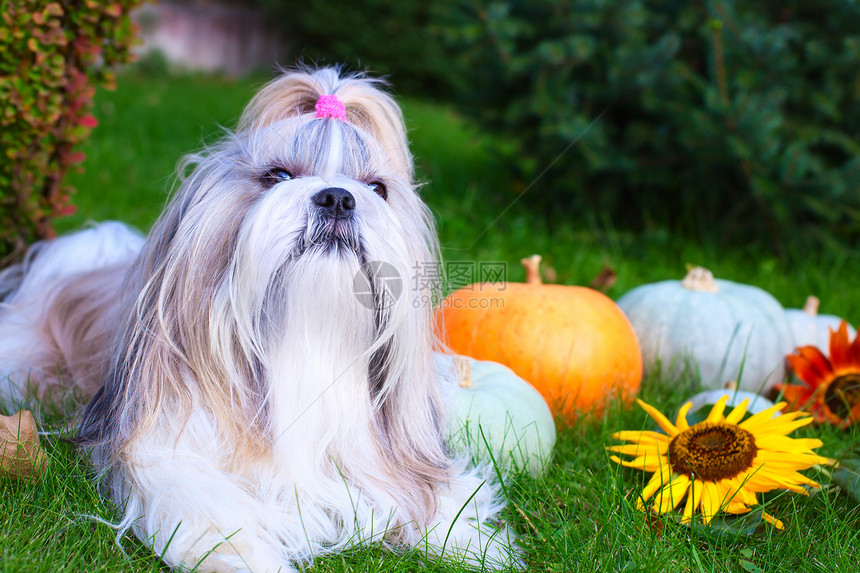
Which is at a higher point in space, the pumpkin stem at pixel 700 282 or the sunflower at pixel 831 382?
the pumpkin stem at pixel 700 282

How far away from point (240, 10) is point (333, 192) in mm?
15233

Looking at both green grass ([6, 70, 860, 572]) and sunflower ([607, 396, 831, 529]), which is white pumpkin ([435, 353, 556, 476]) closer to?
green grass ([6, 70, 860, 572])

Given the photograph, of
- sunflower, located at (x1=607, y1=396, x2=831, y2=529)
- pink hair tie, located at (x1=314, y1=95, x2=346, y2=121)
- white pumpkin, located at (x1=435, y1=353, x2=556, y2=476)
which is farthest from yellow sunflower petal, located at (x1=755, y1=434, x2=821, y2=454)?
pink hair tie, located at (x1=314, y1=95, x2=346, y2=121)

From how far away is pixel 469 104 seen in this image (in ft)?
16.9

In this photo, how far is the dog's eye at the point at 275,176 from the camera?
6.24ft

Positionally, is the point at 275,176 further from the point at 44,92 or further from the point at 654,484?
the point at 44,92

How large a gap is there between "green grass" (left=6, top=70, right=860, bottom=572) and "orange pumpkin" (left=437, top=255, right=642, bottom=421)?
13 centimetres

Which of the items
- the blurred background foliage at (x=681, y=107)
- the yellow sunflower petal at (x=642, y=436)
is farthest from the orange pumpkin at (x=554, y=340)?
the blurred background foliage at (x=681, y=107)

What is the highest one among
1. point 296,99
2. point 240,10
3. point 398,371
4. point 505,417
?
point 240,10

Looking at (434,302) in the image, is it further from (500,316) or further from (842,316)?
(842,316)

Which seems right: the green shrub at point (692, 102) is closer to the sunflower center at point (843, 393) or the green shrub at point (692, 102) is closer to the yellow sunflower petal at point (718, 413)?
the sunflower center at point (843, 393)

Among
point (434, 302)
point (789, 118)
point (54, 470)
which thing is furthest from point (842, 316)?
point (54, 470)

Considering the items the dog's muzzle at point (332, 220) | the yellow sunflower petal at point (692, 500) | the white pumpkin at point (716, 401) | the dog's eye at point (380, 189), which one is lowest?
the yellow sunflower petal at point (692, 500)

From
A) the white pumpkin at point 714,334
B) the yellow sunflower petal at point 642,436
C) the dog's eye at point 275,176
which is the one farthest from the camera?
the white pumpkin at point 714,334
